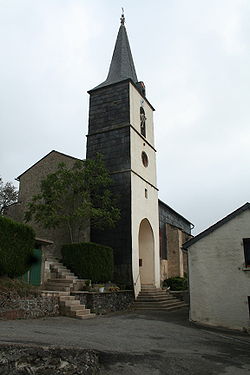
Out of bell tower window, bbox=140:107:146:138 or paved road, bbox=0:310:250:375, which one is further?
bell tower window, bbox=140:107:146:138

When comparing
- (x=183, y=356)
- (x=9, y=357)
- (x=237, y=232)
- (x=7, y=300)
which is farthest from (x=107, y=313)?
(x=9, y=357)

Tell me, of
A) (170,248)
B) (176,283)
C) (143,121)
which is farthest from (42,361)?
(170,248)

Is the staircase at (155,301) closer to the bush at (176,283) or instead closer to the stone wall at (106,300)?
the stone wall at (106,300)

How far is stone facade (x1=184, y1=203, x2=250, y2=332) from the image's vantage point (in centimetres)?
1130

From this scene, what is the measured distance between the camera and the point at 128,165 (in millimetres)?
19109


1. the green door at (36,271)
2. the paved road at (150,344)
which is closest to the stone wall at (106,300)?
the green door at (36,271)

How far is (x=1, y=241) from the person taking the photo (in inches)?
447

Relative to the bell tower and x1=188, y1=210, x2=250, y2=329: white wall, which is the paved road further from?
the bell tower

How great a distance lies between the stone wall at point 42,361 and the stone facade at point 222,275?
701cm

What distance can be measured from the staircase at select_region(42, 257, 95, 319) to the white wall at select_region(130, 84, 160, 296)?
4245mm

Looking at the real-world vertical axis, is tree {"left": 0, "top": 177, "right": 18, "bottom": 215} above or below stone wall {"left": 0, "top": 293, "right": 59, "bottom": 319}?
above

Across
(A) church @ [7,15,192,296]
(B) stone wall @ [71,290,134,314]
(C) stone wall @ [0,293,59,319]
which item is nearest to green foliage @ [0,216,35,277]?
(C) stone wall @ [0,293,59,319]

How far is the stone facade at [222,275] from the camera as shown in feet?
37.1

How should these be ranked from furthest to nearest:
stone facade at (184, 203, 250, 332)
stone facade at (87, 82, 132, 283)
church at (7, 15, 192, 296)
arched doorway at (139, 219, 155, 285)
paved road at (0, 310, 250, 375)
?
arched doorway at (139, 219, 155, 285) → church at (7, 15, 192, 296) → stone facade at (87, 82, 132, 283) → stone facade at (184, 203, 250, 332) → paved road at (0, 310, 250, 375)
